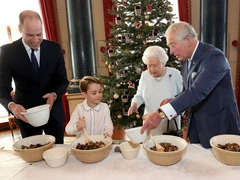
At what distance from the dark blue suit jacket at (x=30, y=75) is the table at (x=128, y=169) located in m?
0.63

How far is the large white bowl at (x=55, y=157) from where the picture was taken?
133 cm

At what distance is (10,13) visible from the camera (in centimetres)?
459

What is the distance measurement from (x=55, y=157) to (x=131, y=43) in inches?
94.0

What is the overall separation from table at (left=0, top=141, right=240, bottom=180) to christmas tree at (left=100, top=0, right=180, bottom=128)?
2.03m

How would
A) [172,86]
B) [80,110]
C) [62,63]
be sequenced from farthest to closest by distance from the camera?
[172,86] → [62,63] → [80,110]

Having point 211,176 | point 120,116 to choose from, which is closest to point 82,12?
point 120,116

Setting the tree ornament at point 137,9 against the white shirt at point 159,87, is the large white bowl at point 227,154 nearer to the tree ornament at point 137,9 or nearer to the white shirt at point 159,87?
the white shirt at point 159,87

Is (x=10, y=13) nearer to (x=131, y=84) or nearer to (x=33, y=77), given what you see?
(x=131, y=84)

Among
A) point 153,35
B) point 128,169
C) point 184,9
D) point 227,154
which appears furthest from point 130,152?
point 184,9

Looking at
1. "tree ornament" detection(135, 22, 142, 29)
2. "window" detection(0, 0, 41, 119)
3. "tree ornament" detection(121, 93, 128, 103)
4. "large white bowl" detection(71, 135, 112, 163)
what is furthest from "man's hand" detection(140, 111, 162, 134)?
"window" detection(0, 0, 41, 119)

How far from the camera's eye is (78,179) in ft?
4.03

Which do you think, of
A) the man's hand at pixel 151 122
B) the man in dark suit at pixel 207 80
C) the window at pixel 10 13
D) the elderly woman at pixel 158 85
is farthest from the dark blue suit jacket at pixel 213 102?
the window at pixel 10 13

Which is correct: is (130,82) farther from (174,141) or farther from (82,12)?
(174,141)

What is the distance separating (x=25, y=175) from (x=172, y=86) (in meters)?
1.56
